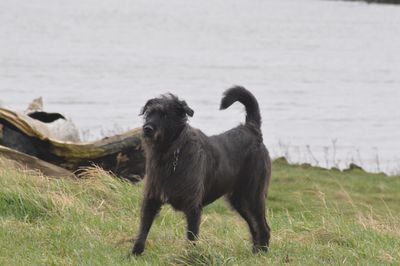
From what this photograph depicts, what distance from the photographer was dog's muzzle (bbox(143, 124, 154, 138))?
23.9 ft

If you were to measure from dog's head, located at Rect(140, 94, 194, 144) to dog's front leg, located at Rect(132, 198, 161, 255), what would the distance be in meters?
0.62

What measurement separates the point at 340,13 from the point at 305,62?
60328 mm

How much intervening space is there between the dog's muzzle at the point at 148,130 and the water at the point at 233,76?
43.7 feet

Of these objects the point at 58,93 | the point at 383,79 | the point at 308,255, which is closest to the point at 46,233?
the point at 308,255

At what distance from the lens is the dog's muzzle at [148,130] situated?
7.29 meters

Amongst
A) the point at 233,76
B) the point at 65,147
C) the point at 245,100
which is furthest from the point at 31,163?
the point at 233,76

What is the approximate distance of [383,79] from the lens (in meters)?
40.8

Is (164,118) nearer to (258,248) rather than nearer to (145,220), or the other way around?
(145,220)

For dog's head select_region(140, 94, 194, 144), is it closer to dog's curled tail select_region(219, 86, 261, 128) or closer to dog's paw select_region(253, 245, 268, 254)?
dog's curled tail select_region(219, 86, 261, 128)

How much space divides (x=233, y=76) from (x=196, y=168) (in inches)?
1322

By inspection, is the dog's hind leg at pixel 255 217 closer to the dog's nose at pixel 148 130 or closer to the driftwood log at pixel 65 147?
the dog's nose at pixel 148 130

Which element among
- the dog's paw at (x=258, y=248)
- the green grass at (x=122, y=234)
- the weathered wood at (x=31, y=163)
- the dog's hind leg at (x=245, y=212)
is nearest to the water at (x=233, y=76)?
the weathered wood at (x=31, y=163)

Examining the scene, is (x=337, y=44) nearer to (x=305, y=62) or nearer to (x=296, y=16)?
(x=305, y=62)

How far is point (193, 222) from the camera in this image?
774cm
